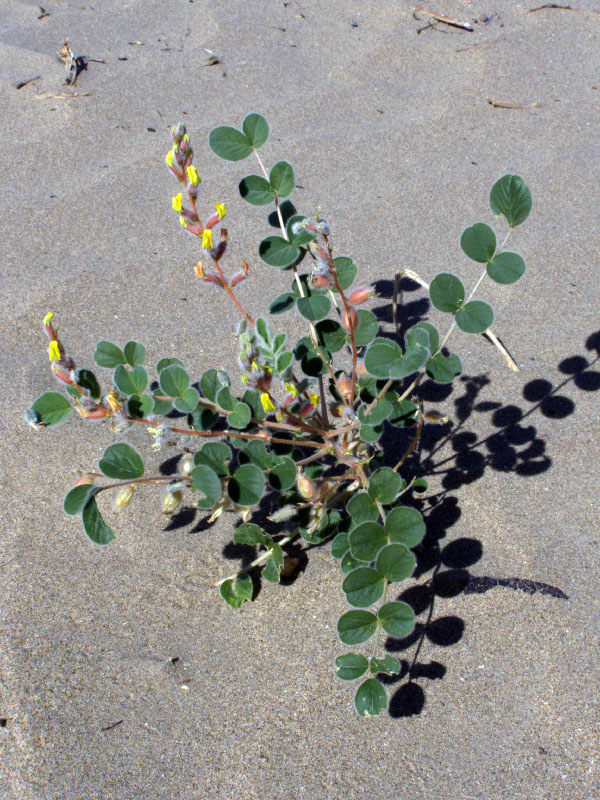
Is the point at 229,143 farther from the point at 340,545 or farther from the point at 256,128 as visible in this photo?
the point at 340,545

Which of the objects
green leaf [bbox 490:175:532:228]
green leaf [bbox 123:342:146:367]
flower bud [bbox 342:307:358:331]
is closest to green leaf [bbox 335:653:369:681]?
flower bud [bbox 342:307:358:331]

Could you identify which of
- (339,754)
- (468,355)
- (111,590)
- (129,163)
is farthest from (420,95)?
(339,754)

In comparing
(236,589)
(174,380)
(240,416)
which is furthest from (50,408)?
(236,589)

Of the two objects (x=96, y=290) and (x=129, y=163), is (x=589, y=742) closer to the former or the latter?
(x=96, y=290)

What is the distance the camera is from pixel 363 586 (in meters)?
1.15

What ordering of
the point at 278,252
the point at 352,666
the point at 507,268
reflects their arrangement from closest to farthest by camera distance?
the point at 352,666 → the point at 507,268 → the point at 278,252

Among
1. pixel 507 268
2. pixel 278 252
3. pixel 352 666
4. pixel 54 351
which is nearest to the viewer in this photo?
pixel 54 351

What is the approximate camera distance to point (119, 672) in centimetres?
143

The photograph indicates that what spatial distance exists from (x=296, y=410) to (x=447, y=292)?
1.18 feet

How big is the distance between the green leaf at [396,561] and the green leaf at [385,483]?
143mm

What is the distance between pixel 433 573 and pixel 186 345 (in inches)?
37.3

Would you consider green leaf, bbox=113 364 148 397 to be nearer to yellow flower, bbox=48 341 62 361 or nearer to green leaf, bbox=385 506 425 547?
yellow flower, bbox=48 341 62 361

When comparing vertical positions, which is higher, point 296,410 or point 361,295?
point 361,295

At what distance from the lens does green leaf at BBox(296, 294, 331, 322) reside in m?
1.32
